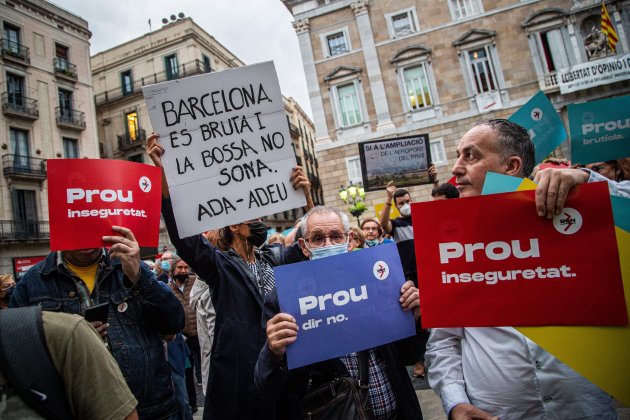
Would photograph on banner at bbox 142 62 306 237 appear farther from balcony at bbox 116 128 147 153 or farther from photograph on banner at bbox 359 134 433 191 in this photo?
balcony at bbox 116 128 147 153

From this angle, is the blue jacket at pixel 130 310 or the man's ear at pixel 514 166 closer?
the man's ear at pixel 514 166

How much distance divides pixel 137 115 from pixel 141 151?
9.15 feet

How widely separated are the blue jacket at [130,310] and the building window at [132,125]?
2874 cm

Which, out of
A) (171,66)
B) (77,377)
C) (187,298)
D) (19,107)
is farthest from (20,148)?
(77,377)

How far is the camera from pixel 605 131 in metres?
3.07

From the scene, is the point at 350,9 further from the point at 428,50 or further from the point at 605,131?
the point at 605,131

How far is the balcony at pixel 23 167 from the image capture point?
19.5 m

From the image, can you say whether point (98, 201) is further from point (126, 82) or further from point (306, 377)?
point (126, 82)

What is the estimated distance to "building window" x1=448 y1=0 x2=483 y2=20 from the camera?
17.5 meters

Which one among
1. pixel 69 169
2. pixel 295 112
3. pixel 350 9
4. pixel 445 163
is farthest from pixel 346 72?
pixel 295 112

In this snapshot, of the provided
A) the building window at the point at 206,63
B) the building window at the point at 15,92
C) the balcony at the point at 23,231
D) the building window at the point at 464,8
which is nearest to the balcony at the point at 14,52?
the building window at the point at 15,92

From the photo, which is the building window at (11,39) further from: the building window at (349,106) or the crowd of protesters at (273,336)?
the crowd of protesters at (273,336)

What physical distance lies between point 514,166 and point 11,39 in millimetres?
28134

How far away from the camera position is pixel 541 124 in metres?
3.59
